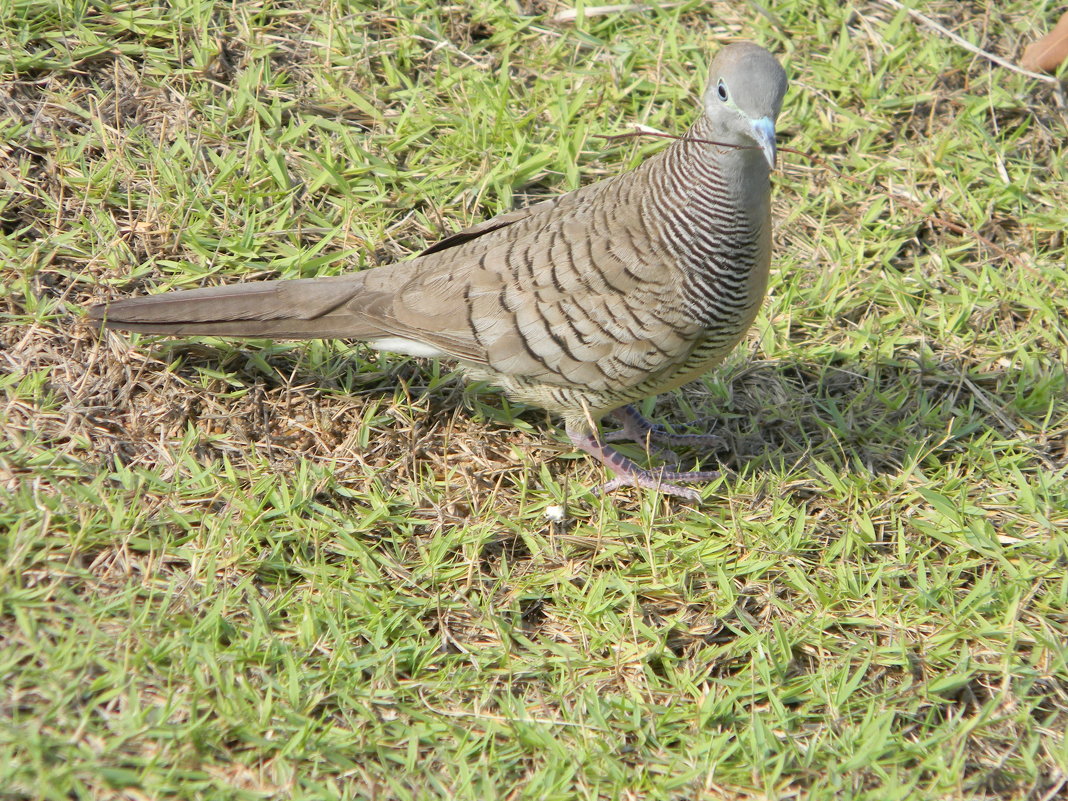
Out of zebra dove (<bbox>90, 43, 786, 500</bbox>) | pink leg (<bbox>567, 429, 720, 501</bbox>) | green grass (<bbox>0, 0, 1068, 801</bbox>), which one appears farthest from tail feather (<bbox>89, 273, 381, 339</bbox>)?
pink leg (<bbox>567, 429, 720, 501</bbox>)

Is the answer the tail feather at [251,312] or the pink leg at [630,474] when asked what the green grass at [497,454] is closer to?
the pink leg at [630,474]

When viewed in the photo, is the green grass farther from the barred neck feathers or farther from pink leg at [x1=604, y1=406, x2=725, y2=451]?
the barred neck feathers

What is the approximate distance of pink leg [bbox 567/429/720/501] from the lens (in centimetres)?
403

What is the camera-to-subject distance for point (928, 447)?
4.30 m

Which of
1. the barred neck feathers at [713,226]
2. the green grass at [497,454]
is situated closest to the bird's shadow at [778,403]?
the green grass at [497,454]

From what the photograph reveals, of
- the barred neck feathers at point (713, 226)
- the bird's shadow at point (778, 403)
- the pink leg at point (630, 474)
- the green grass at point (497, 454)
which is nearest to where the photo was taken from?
the green grass at point (497, 454)

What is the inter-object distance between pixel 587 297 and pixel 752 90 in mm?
915

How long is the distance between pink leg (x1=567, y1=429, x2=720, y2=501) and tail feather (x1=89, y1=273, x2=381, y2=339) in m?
0.94

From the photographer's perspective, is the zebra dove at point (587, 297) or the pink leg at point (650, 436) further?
the pink leg at point (650, 436)

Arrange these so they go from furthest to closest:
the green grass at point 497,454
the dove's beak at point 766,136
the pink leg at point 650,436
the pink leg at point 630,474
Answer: the pink leg at point 650,436 → the pink leg at point 630,474 → the dove's beak at point 766,136 → the green grass at point 497,454

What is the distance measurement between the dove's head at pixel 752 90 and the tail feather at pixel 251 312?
1529 mm

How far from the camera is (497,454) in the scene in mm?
4184


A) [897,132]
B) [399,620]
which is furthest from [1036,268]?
[399,620]

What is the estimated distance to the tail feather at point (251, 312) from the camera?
3730mm
